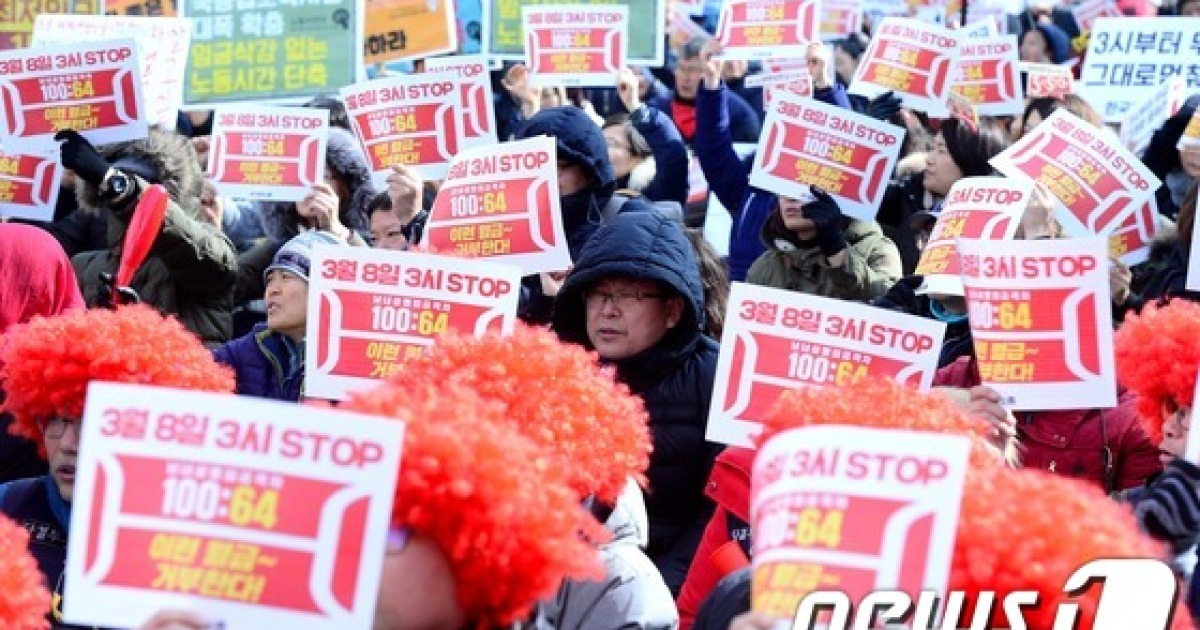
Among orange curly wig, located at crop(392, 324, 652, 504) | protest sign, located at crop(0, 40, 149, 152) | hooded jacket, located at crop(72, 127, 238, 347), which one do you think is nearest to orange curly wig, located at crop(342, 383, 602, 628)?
orange curly wig, located at crop(392, 324, 652, 504)

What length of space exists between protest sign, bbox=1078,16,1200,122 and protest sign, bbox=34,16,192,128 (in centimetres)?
510

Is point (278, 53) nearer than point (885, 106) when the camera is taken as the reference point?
No

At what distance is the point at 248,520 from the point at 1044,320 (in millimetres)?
2656

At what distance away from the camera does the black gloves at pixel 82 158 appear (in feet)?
26.8

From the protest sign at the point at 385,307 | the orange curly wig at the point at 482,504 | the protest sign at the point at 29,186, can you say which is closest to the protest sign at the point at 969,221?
the protest sign at the point at 385,307

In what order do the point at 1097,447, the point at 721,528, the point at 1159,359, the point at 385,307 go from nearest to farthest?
the point at 1159,359 → the point at 721,528 → the point at 1097,447 → the point at 385,307

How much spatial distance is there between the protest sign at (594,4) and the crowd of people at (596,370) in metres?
0.86

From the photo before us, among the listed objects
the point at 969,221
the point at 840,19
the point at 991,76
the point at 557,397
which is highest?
the point at 557,397

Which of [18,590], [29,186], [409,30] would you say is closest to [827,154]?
[29,186]

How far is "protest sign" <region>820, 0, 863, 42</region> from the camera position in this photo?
15516 mm

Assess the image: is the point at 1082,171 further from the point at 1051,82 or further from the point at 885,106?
the point at 1051,82

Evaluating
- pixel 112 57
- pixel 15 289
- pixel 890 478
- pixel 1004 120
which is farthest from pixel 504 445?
pixel 1004 120

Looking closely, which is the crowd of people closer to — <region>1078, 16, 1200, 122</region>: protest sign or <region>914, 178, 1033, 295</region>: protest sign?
<region>914, 178, 1033, 295</region>: protest sign

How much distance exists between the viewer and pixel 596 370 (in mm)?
4895
